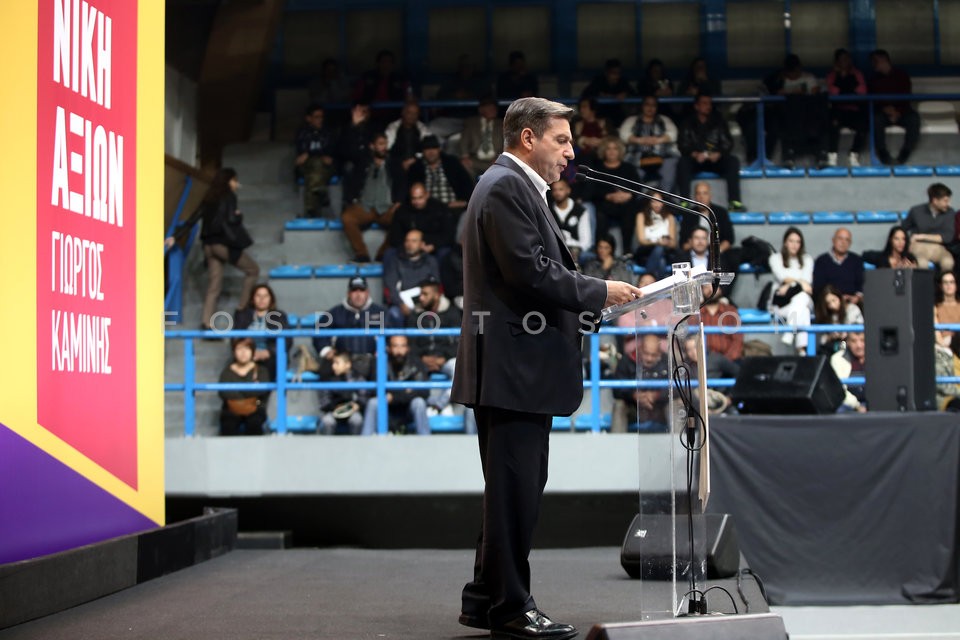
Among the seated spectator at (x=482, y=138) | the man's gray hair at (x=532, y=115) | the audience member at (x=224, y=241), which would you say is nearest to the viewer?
the man's gray hair at (x=532, y=115)

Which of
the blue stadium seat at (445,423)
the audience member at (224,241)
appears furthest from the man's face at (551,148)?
the audience member at (224,241)

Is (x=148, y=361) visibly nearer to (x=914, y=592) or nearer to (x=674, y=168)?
(x=914, y=592)

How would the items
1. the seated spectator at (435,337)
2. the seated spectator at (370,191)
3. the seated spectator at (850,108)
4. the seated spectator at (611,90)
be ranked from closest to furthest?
the seated spectator at (435,337) → the seated spectator at (370,191) → the seated spectator at (611,90) → the seated spectator at (850,108)

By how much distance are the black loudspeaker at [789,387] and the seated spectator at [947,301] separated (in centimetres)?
260

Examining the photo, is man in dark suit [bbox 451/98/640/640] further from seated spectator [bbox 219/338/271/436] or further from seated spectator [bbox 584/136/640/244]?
seated spectator [bbox 584/136/640/244]

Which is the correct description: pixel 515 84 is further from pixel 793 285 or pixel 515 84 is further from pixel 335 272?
pixel 793 285

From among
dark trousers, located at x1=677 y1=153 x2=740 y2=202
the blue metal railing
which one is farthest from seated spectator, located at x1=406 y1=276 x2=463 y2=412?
dark trousers, located at x1=677 y1=153 x2=740 y2=202

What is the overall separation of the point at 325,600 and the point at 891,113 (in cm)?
898

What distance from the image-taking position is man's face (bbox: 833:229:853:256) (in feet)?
29.2

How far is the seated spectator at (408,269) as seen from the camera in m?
8.48

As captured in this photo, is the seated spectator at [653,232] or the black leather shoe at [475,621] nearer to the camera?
the black leather shoe at [475,621]

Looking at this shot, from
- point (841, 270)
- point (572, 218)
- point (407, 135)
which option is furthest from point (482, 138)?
point (841, 270)

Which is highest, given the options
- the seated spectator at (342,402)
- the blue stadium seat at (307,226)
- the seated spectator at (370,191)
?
the seated spectator at (370,191)

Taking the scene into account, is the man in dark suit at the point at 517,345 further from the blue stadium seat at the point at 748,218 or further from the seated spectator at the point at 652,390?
the blue stadium seat at the point at 748,218
